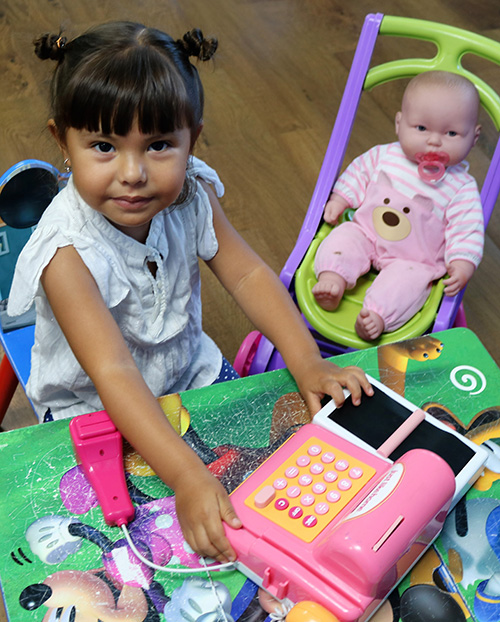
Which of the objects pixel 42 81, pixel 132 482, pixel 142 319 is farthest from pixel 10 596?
pixel 42 81

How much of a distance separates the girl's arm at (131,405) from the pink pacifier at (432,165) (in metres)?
0.68

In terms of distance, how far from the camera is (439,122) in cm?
130

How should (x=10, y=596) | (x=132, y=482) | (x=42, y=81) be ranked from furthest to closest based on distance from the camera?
1. (x=42, y=81)
2. (x=132, y=482)
3. (x=10, y=596)

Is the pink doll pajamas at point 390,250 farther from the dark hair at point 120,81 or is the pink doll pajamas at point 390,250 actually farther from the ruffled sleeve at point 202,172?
the dark hair at point 120,81

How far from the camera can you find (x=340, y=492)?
27.5 inches

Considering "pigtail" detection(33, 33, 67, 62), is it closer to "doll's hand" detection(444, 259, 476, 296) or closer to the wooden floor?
"doll's hand" detection(444, 259, 476, 296)

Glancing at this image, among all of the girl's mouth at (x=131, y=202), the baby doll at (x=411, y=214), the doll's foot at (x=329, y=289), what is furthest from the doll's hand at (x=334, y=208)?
the girl's mouth at (x=131, y=202)

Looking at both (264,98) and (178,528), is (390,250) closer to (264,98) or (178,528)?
(178,528)

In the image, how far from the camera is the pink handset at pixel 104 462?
712mm

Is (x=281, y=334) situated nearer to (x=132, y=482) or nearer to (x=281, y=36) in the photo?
(x=132, y=482)

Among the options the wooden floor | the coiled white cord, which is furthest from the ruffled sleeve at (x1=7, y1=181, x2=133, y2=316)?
the wooden floor

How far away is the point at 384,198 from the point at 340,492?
76 centimetres

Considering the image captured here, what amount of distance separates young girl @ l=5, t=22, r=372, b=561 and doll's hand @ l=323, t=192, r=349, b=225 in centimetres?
39

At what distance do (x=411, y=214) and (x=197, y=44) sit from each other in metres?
0.60
